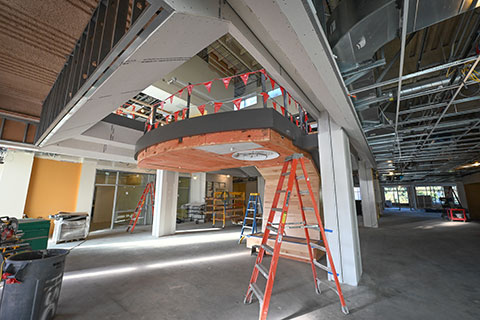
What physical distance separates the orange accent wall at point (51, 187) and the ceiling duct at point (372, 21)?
9.78 metres

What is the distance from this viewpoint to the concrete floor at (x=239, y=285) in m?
2.47

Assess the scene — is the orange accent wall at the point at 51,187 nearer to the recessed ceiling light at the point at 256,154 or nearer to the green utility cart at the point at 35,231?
the green utility cart at the point at 35,231

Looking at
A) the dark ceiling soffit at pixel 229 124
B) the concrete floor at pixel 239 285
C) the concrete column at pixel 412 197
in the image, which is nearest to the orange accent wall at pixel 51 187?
the concrete floor at pixel 239 285

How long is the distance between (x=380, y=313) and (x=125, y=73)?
4.01 meters

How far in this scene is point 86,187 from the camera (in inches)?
318

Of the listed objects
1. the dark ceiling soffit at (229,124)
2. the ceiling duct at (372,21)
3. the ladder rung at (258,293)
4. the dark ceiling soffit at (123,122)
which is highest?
the dark ceiling soffit at (123,122)

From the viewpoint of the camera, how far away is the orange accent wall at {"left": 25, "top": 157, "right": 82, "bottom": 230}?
6.98 metres

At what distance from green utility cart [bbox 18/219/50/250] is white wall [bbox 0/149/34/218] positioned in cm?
298

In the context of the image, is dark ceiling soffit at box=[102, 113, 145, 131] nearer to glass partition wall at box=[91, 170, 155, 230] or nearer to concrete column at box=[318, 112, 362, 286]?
glass partition wall at box=[91, 170, 155, 230]

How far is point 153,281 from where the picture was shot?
3.42 metres

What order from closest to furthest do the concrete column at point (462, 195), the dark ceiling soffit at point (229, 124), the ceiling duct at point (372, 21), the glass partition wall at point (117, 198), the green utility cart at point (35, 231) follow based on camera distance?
the ceiling duct at point (372, 21), the dark ceiling soffit at point (229, 124), the green utility cart at point (35, 231), the glass partition wall at point (117, 198), the concrete column at point (462, 195)

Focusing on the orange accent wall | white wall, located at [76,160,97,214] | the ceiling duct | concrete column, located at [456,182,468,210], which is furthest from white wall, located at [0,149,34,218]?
concrete column, located at [456,182,468,210]

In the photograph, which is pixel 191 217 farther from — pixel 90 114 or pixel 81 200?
pixel 90 114

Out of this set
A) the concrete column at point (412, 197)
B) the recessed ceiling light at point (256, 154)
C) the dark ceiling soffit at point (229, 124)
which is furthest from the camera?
the concrete column at point (412, 197)
